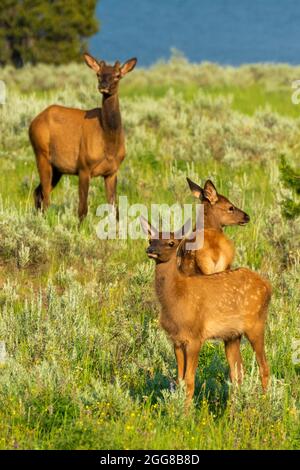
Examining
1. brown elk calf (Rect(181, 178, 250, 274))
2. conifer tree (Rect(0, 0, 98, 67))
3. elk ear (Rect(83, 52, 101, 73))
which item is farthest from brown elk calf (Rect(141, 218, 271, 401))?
conifer tree (Rect(0, 0, 98, 67))

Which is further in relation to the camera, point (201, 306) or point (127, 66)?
point (127, 66)

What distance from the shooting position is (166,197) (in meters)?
15.5

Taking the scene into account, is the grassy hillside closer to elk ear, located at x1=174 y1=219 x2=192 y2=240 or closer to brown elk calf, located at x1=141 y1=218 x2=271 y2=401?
brown elk calf, located at x1=141 y1=218 x2=271 y2=401

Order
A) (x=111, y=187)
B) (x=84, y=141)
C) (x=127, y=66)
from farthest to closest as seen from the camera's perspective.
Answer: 1. (x=127, y=66)
2. (x=111, y=187)
3. (x=84, y=141)

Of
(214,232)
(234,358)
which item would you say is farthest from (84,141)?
(234,358)

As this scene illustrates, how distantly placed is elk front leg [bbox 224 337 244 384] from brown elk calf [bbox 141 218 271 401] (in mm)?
51

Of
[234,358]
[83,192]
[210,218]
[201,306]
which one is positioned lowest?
[234,358]

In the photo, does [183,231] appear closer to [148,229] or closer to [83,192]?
[148,229]

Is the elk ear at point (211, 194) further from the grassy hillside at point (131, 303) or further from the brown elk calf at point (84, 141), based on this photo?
the brown elk calf at point (84, 141)

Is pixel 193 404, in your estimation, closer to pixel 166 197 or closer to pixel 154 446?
pixel 154 446

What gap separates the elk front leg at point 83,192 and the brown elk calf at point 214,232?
4.33 meters

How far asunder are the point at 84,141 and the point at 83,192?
0.68 metres

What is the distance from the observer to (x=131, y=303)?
421 inches
